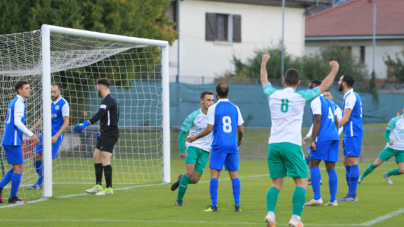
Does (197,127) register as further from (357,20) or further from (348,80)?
(357,20)

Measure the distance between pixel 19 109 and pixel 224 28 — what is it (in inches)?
906

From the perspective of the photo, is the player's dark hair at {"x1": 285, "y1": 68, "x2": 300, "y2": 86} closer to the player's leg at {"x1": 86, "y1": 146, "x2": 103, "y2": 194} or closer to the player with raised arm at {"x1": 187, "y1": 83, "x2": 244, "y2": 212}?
the player with raised arm at {"x1": 187, "y1": 83, "x2": 244, "y2": 212}

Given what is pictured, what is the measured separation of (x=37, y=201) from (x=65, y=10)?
393 inches

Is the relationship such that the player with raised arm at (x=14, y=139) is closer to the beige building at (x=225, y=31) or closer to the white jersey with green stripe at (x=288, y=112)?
the white jersey with green stripe at (x=288, y=112)

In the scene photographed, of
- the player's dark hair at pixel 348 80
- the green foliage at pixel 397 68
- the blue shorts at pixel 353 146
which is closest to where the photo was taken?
the player's dark hair at pixel 348 80

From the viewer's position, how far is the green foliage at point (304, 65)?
93.3 feet

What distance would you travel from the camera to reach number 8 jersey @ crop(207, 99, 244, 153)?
750cm

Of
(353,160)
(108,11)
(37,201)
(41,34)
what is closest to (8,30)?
(108,11)

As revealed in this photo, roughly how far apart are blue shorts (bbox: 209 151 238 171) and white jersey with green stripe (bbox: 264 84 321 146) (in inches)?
55.8

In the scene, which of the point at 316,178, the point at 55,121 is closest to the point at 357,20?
the point at 55,121

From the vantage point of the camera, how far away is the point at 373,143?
20000 millimetres

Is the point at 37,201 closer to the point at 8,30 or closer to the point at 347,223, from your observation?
the point at 347,223

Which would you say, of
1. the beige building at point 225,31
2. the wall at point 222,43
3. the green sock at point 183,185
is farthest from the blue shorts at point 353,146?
the beige building at point 225,31

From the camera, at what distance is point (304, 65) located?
3150cm
